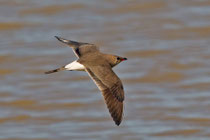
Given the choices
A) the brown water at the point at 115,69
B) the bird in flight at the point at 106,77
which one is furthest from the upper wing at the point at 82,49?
the brown water at the point at 115,69

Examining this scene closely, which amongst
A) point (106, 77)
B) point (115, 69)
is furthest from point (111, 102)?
point (115, 69)

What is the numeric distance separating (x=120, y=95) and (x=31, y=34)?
6714 millimetres

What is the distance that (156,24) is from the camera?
13.7 meters

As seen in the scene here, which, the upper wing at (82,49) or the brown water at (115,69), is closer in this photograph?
the upper wing at (82,49)

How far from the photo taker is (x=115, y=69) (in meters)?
12.1

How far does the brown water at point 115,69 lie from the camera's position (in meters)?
10.5

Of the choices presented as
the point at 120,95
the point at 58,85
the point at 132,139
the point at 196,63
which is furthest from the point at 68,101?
the point at 120,95

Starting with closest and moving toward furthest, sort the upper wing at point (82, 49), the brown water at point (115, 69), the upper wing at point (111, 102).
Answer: the upper wing at point (111, 102), the upper wing at point (82, 49), the brown water at point (115, 69)

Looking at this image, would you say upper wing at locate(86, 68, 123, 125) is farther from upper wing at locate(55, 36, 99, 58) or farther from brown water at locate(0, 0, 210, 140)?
brown water at locate(0, 0, 210, 140)

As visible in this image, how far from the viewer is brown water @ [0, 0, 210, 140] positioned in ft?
34.6

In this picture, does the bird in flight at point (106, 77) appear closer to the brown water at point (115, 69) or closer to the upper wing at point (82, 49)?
the upper wing at point (82, 49)

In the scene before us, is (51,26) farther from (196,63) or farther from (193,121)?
(193,121)

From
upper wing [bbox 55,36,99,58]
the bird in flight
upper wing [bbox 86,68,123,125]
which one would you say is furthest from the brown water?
upper wing [bbox 86,68,123,125]

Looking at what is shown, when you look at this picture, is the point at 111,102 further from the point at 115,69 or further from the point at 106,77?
the point at 115,69
